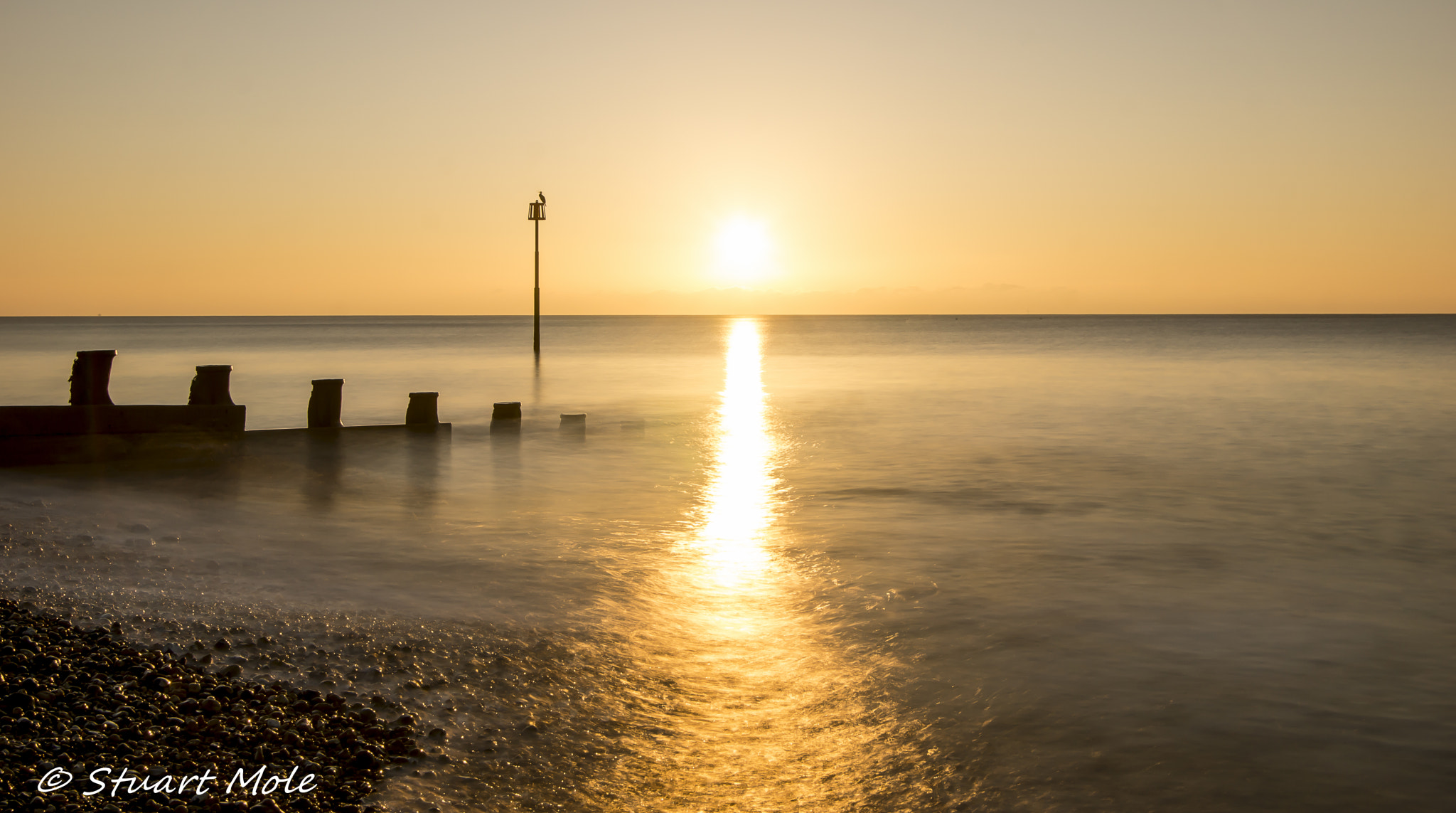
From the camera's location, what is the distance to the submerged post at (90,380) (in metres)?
15.6

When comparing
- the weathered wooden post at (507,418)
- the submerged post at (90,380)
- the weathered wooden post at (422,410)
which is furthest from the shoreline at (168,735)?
the weathered wooden post at (507,418)

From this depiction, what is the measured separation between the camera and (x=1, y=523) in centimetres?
1038

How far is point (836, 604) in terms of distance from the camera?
8.88m

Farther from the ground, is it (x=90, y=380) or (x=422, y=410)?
(x=90, y=380)

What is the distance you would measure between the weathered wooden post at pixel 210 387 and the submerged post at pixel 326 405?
1972 mm

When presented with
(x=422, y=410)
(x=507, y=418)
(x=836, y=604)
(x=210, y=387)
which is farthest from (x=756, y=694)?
(x=507, y=418)

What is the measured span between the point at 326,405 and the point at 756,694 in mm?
14741

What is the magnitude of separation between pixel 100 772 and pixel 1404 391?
4169 cm

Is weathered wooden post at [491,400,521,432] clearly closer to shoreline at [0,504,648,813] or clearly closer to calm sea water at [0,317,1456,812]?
calm sea water at [0,317,1456,812]

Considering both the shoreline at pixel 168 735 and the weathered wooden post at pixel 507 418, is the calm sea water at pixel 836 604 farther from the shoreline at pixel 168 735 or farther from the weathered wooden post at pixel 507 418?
the weathered wooden post at pixel 507 418

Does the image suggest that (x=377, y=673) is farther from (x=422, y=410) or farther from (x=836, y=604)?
(x=422, y=410)

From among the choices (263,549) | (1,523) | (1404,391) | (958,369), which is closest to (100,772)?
(263,549)

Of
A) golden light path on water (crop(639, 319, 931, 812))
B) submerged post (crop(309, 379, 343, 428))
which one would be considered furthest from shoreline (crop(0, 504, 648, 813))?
submerged post (crop(309, 379, 343, 428))

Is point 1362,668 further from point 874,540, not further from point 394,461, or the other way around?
point 394,461
